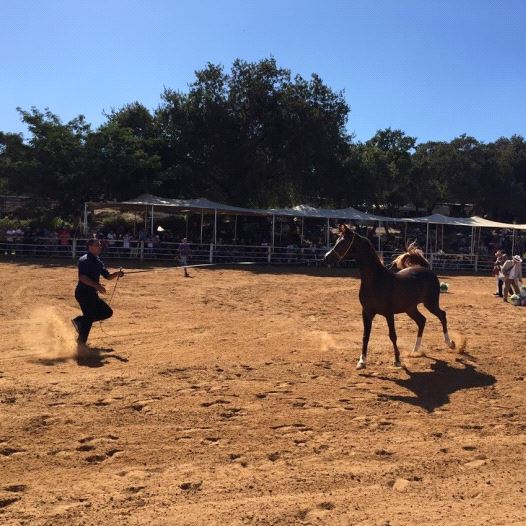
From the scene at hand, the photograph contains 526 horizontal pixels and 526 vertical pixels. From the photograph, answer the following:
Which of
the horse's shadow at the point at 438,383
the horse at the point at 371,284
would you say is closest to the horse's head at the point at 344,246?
the horse at the point at 371,284

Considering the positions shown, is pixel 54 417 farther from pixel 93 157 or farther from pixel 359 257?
pixel 93 157

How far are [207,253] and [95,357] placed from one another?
Answer: 728 inches

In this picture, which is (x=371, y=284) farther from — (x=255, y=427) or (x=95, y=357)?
(x=95, y=357)

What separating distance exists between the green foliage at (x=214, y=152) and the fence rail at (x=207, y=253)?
182 inches

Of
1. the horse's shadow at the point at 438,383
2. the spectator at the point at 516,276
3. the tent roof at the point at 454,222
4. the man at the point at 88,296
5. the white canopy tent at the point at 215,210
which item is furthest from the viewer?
the tent roof at the point at 454,222

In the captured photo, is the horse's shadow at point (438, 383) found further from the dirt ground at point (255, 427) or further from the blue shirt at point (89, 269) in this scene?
the blue shirt at point (89, 269)

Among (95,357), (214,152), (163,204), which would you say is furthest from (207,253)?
(95,357)

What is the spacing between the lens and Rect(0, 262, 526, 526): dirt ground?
12.7 ft

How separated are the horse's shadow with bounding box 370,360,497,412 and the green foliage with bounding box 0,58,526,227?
23671 millimetres

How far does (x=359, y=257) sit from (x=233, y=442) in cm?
393

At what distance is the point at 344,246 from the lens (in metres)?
8.06

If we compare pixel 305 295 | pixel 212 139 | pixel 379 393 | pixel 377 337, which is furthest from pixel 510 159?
pixel 379 393

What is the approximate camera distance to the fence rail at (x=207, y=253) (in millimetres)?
24609

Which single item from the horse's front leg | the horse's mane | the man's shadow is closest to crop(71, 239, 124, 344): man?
the man's shadow
